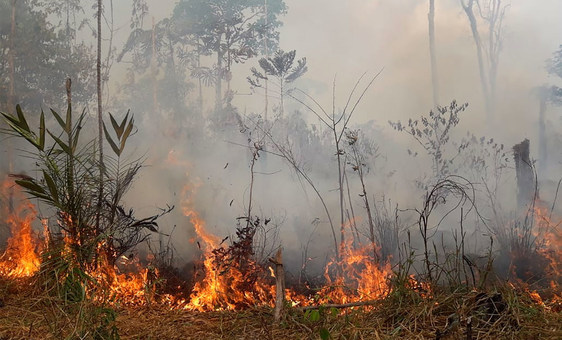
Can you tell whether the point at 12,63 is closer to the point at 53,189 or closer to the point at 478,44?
the point at 53,189

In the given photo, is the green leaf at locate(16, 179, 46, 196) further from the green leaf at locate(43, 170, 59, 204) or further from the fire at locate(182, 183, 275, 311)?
the fire at locate(182, 183, 275, 311)

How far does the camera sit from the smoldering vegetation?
5500 millimetres

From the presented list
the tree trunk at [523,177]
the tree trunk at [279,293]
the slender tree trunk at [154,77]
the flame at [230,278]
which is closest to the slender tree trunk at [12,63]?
the slender tree trunk at [154,77]

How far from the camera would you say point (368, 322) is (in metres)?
2.37

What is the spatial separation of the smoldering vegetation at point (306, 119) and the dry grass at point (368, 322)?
1.84 m

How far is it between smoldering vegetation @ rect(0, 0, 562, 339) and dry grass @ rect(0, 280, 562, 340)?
184cm

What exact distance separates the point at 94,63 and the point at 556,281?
8216 mm

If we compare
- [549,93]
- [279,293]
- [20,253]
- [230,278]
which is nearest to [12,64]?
[20,253]

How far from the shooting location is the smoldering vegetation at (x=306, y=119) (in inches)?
217

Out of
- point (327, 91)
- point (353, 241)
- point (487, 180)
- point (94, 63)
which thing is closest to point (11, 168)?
point (94, 63)

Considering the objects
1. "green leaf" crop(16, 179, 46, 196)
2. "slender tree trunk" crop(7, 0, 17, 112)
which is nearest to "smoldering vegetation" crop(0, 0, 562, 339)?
"slender tree trunk" crop(7, 0, 17, 112)

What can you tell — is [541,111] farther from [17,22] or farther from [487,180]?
[17,22]

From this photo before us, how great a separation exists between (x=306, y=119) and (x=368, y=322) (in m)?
5.66

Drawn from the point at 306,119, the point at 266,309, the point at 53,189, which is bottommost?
the point at 266,309
